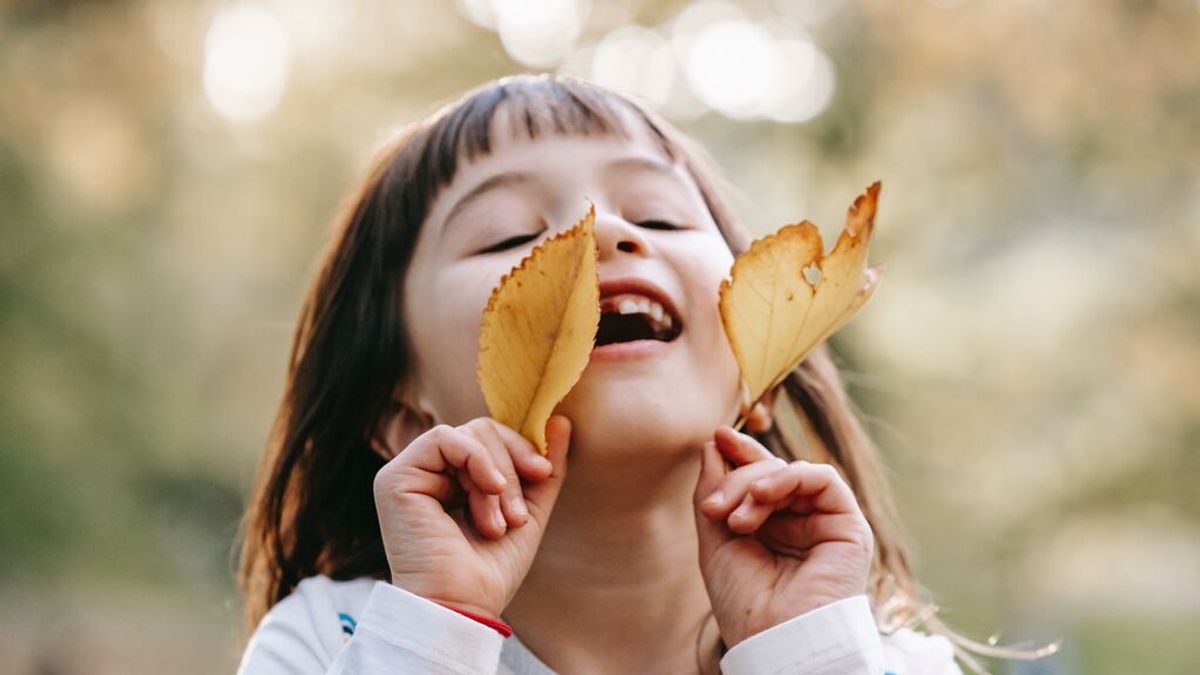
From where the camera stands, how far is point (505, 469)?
1.23 meters

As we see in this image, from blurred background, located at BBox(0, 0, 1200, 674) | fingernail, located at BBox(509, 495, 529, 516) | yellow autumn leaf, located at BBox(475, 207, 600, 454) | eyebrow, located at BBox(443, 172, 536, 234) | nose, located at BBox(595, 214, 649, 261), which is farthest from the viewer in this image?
blurred background, located at BBox(0, 0, 1200, 674)

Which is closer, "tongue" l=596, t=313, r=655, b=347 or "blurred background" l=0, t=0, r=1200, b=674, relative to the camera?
"tongue" l=596, t=313, r=655, b=347

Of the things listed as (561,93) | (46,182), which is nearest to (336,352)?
(561,93)

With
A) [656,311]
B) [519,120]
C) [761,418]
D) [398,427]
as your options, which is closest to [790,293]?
[656,311]

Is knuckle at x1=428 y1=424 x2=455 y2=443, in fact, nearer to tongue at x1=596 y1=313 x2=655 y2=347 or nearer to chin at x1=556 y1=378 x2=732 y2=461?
chin at x1=556 y1=378 x2=732 y2=461

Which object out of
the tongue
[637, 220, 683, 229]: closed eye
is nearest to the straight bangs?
[637, 220, 683, 229]: closed eye

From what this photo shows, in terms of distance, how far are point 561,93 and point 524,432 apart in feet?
1.94

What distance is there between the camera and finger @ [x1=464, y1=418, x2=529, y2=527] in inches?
48.6

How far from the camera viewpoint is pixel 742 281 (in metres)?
1.25

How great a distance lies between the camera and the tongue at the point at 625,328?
140cm

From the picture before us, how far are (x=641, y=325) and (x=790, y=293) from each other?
22cm

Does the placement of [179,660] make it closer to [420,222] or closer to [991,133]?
[991,133]

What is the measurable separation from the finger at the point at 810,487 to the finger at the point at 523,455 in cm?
23

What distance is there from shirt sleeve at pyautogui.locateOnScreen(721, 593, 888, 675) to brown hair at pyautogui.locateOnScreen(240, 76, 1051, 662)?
45 centimetres
